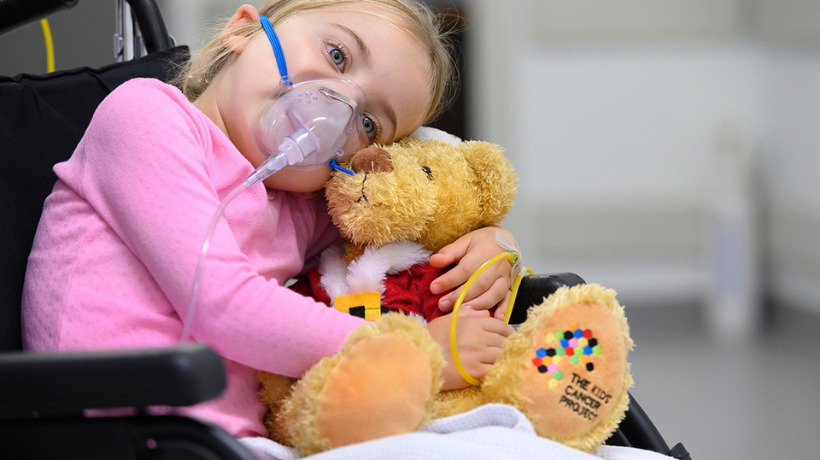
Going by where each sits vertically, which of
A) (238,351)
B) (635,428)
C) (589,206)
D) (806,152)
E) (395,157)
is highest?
(395,157)

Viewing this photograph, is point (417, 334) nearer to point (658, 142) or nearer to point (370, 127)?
point (370, 127)

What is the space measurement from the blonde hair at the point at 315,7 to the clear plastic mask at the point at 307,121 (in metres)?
0.13

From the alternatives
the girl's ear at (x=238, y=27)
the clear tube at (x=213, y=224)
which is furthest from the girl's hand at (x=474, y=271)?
the girl's ear at (x=238, y=27)

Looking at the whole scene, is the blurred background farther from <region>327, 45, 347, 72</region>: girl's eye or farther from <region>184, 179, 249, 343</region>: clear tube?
<region>184, 179, 249, 343</region>: clear tube

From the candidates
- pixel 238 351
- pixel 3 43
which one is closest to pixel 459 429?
pixel 238 351

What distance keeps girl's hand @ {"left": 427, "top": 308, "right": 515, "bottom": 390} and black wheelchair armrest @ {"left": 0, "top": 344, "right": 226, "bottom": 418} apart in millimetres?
331

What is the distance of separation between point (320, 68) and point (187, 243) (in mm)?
299

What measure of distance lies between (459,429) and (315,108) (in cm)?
39

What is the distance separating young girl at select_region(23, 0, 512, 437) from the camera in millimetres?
686

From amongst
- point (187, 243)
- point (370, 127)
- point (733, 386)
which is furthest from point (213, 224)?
point (733, 386)

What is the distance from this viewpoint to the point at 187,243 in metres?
0.68

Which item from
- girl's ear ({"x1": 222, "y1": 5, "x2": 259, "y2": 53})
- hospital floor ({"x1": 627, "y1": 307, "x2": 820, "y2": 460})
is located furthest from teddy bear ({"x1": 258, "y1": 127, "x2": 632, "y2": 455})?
hospital floor ({"x1": 627, "y1": 307, "x2": 820, "y2": 460})

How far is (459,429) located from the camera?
680 mm

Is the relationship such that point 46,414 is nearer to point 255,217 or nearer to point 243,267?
point 243,267
